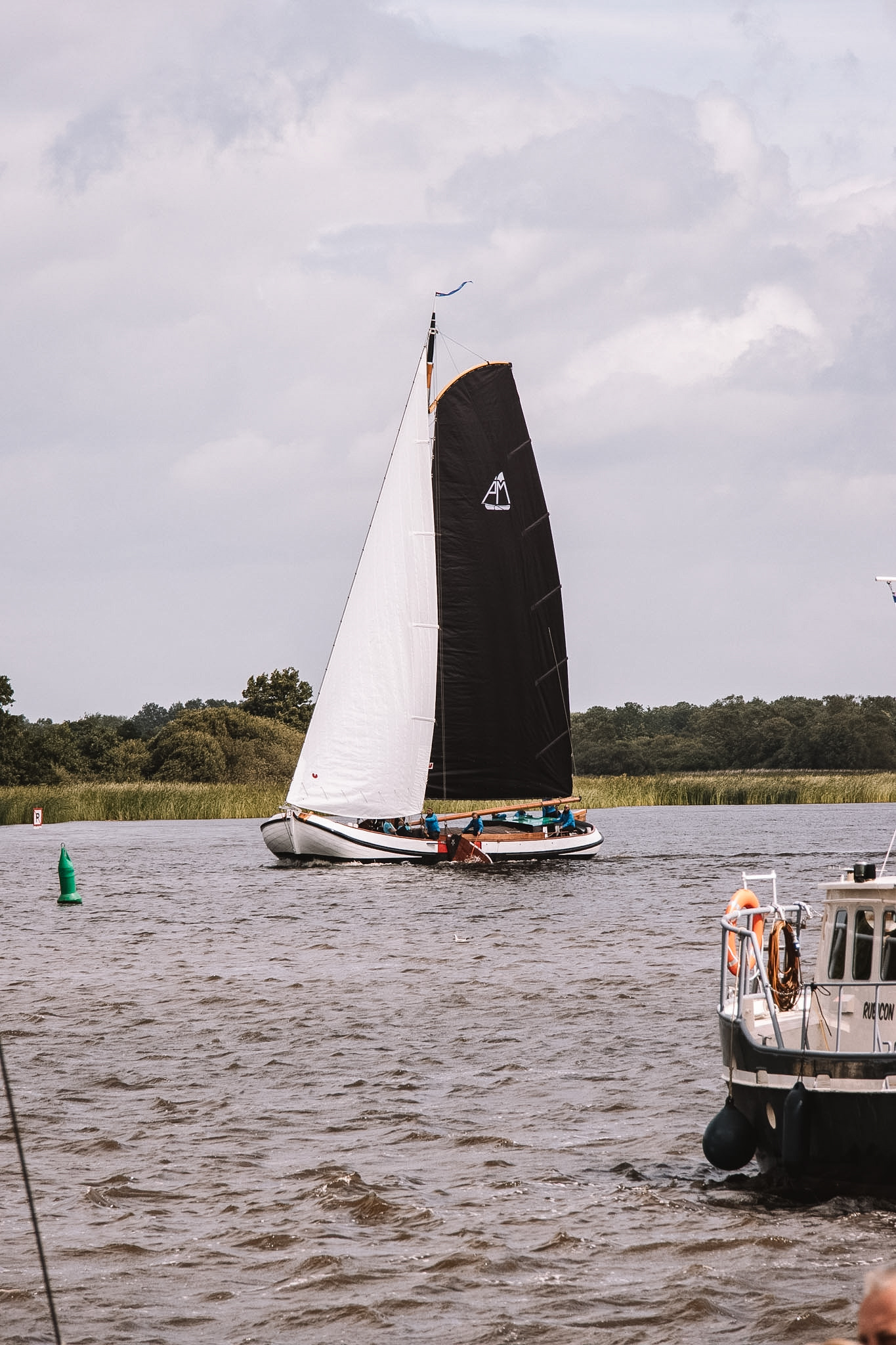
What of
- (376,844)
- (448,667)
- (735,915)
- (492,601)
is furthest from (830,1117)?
(492,601)

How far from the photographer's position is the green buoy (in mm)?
42297

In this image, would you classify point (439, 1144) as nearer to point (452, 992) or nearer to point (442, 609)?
point (452, 992)

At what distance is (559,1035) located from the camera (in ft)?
70.7

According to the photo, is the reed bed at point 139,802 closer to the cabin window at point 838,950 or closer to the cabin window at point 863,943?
the cabin window at point 838,950

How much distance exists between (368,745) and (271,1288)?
39393 millimetres

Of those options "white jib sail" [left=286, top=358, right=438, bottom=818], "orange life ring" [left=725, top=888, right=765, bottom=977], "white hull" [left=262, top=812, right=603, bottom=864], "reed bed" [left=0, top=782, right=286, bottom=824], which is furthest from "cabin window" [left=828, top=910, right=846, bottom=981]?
"reed bed" [left=0, top=782, right=286, bottom=824]

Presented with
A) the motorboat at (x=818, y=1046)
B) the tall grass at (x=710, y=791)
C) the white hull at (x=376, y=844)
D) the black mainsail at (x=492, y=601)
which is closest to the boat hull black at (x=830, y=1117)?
the motorboat at (x=818, y=1046)

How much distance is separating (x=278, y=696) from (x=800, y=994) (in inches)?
4942

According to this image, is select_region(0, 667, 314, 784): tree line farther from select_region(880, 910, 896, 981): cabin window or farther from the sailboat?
select_region(880, 910, 896, 981): cabin window

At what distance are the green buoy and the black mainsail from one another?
1420 cm

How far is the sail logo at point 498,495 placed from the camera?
53469 mm

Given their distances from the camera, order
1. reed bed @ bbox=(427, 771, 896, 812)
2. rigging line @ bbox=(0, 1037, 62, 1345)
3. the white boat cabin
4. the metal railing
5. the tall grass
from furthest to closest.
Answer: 1. the tall grass
2. reed bed @ bbox=(427, 771, 896, 812)
3. the white boat cabin
4. the metal railing
5. rigging line @ bbox=(0, 1037, 62, 1345)

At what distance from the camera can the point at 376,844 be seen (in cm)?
A: 5147

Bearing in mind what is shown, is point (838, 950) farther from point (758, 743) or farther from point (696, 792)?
point (758, 743)
